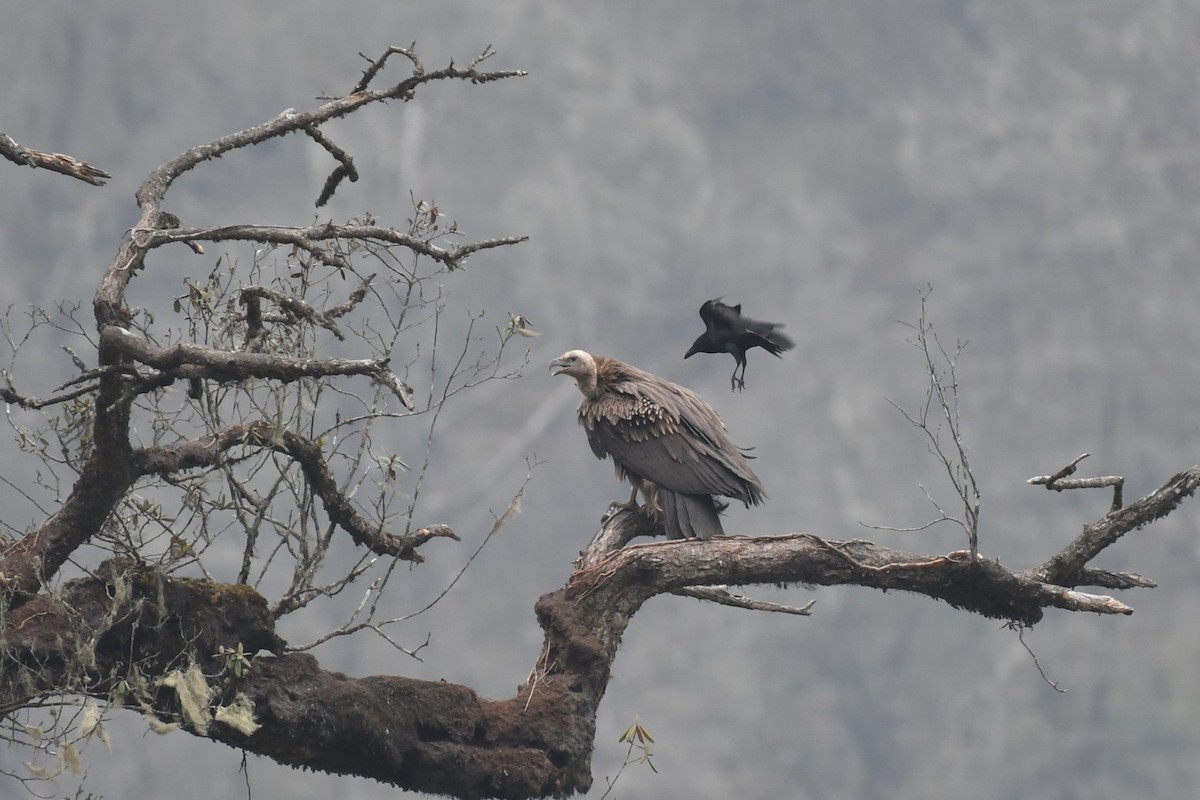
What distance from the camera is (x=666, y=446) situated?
9.20m

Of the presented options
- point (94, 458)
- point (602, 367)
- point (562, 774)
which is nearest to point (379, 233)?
point (94, 458)

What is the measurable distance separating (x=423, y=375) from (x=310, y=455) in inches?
1923

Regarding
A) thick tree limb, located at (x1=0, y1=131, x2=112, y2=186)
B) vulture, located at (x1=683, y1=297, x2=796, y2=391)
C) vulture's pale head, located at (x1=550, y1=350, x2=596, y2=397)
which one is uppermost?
vulture, located at (x1=683, y1=297, x2=796, y2=391)

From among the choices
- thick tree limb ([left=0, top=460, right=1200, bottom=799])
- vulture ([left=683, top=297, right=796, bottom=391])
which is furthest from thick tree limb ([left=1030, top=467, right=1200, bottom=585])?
vulture ([left=683, top=297, right=796, bottom=391])

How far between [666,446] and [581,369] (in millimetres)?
1202

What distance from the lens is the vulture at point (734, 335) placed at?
414 inches

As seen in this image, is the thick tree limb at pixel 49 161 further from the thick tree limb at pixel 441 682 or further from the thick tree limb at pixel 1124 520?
the thick tree limb at pixel 1124 520

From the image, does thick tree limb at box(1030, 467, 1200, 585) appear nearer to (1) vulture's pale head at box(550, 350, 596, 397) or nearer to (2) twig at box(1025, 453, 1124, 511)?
(2) twig at box(1025, 453, 1124, 511)

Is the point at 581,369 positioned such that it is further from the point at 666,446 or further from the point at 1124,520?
the point at 1124,520

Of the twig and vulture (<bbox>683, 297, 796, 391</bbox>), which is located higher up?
vulture (<bbox>683, 297, 796, 391</bbox>)

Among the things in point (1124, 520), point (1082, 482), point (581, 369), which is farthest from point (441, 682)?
point (581, 369)

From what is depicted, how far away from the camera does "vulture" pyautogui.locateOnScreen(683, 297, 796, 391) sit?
34.5 ft

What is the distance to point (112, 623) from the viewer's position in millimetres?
5715

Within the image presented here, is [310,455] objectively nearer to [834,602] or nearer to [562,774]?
[562,774]
